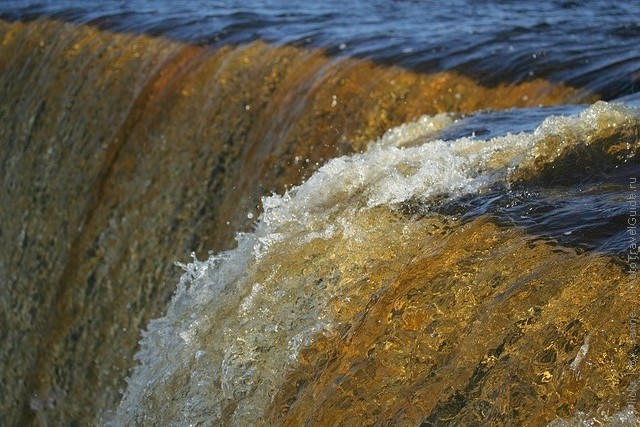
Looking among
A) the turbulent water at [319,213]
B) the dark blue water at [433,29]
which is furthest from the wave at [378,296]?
the dark blue water at [433,29]

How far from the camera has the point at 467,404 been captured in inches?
87.9

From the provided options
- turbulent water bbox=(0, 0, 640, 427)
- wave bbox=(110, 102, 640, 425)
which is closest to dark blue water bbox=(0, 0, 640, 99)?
turbulent water bbox=(0, 0, 640, 427)

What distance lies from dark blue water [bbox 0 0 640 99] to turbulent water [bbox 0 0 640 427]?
0.03 m

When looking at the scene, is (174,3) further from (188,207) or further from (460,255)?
(460,255)

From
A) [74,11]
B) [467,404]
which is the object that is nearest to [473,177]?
→ [467,404]

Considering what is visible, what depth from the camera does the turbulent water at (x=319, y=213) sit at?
2.37 meters

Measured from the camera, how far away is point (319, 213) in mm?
3273

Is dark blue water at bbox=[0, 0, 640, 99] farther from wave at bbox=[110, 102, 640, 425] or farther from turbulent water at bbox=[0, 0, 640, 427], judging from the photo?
wave at bbox=[110, 102, 640, 425]

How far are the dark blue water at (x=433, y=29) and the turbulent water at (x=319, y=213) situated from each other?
3 centimetres

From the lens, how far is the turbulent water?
2369 mm

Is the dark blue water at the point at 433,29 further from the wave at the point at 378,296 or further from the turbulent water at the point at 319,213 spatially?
the wave at the point at 378,296

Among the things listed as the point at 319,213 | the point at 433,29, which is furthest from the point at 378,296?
the point at 433,29

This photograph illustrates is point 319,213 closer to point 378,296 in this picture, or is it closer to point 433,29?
point 378,296

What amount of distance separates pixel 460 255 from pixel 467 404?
1.66 ft
